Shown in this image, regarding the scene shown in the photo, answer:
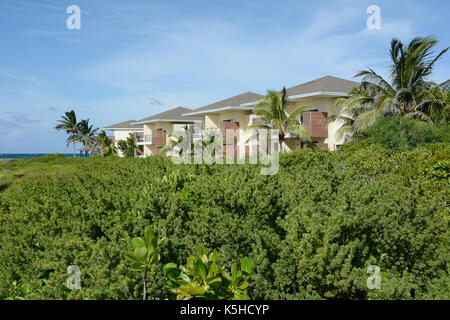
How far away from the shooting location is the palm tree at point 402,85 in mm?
20984

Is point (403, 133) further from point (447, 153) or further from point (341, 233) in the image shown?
point (341, 233)

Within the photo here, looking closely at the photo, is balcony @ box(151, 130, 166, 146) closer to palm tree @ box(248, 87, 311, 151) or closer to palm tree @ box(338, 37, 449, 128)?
palm tree @ box(248, 87, 311, 151)

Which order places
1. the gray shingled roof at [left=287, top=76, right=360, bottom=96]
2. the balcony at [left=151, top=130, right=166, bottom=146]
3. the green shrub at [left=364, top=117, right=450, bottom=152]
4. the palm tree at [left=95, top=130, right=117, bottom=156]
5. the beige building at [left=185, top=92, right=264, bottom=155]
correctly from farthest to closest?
the palm tree at [left=95, top=130, right=117, bottom=156] < the balcony at [left=151, top=130, right=166, bottom=146] < the beige building at [left=185, top=92, right=264, bottom=155] < the gray shingled roof at [left=287, top=76, right=360, bottom=96] < the green shrub at [left=364, top=117, right=450, bottom=152]

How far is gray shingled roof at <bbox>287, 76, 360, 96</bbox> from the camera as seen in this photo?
24841 mm

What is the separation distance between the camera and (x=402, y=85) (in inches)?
854

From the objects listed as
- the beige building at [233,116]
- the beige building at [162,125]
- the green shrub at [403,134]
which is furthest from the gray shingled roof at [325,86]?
the beige building at [162,125]

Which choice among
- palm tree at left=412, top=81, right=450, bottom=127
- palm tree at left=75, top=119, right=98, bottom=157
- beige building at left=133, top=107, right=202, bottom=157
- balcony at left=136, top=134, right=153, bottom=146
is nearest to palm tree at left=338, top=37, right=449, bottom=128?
palm tree at left=412, top=81, right=450, bottom=127

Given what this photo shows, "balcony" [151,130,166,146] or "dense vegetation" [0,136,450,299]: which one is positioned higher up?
"balcony" [151,130,166,146]

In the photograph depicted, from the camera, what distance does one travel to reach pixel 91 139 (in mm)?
74688

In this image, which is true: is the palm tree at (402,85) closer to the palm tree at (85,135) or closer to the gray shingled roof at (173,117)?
the gray shingled roof at (173,117)

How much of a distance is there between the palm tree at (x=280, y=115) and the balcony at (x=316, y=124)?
1.75 ft

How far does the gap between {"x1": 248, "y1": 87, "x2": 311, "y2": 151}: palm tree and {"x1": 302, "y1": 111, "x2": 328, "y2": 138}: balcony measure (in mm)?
534

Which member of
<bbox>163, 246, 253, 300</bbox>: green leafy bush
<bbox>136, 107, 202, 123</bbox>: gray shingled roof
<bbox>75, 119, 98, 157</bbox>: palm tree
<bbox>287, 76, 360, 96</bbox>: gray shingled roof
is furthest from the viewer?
<bbox>75, 119, 98, 157</bbox>: palm tree
